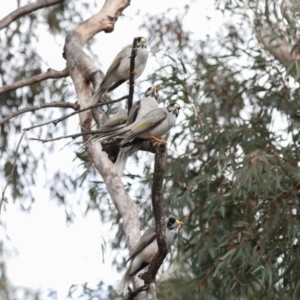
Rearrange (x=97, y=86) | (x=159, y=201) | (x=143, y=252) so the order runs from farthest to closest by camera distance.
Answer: (x=97, y=86) → (x=143, y=252) → (x=159, y=201)

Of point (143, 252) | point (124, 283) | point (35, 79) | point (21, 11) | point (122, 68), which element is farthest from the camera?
point (21, 11)

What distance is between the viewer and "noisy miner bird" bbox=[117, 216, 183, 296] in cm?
461

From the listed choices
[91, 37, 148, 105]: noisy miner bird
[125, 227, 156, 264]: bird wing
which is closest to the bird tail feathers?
[125, 227, 156, 264]: bird wing

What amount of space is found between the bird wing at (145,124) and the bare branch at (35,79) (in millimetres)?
2199

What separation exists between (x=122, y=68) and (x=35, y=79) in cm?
135

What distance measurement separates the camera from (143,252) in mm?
4637

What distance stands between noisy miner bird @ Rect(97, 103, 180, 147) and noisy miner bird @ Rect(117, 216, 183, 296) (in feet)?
1.92

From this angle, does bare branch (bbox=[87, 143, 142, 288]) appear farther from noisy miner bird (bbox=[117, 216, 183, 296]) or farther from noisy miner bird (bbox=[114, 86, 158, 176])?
noisy miner bird (bbox=[114, 86, 158, 176])

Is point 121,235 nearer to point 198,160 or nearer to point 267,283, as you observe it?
point 198,160

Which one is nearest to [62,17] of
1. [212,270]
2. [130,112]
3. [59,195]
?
[59,195]

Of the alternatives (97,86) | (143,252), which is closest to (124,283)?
(143,252)

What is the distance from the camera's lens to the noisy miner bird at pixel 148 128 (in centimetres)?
413

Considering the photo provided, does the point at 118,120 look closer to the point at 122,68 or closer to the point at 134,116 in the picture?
the point at 122,68

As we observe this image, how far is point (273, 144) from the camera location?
23.2 feet
